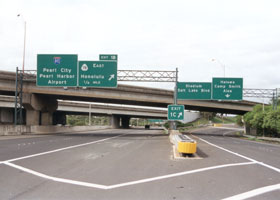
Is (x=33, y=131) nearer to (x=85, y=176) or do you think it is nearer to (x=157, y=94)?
(x=157, y=94)

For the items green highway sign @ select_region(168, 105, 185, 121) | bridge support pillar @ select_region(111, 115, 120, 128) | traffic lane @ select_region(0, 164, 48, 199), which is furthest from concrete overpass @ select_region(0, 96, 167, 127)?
traffic lane @ select_region(0, 164, 48, 199)

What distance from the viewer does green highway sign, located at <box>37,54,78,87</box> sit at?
3156cm

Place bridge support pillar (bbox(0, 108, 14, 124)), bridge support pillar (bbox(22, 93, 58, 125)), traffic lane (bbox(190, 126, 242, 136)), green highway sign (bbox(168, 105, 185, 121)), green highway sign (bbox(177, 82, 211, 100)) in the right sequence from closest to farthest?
green highway sign (bbox(168, 105, 185, 121)), green highway sign (bbox(177, 82, 211, 100)), bridge support pillar (bbox(22, 93, 58, 125)), traffic lane (bbox(190, 126, 242, 136)), bridge support pillar (bbox(0, 108, 14, 124))

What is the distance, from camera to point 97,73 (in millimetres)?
31750

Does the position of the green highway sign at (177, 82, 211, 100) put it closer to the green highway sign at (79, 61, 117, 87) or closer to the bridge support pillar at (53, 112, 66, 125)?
the green highway sign at (79, 61, 117, 87)

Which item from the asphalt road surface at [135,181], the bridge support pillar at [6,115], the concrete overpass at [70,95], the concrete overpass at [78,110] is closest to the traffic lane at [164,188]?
the asphalt road surface at [135,181]

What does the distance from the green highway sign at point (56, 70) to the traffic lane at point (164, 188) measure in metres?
23.2

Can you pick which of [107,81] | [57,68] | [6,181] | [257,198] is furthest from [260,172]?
[57,68]

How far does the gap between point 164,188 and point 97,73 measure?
25614 millimetres

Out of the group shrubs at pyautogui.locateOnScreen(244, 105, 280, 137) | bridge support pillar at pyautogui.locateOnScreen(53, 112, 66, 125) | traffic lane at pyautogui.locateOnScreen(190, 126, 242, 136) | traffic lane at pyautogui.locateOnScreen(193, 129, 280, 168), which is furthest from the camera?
bridge support pillar at pyautogui.locateOnScreen(53, 112, 66, 125)

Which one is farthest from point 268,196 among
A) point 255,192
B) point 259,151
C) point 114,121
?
point 114,121

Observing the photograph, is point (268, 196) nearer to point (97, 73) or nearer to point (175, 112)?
point (175, 112)

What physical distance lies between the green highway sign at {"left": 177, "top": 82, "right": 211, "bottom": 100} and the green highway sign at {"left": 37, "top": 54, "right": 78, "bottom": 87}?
43.0 feet

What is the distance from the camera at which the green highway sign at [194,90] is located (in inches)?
1367
